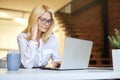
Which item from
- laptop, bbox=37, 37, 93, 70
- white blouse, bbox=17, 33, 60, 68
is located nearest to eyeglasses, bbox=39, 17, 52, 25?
white blouse, bbox=17, 33, 60, 68

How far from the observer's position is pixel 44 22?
1949 millimetres

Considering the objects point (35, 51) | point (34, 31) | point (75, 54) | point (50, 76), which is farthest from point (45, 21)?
point (50, 76)

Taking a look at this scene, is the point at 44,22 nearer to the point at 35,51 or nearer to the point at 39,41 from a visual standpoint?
the point at 39,41

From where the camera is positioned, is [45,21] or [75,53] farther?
[45,21]

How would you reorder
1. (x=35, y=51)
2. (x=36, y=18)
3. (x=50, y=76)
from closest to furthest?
(x=50, y=76) < (x=35, y=51) < (x=36, y=18)

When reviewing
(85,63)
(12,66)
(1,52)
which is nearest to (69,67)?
(85,63)

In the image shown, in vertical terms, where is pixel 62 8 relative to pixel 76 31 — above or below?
above

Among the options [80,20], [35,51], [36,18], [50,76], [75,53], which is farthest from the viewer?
[80,20]

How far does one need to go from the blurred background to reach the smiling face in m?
3.33

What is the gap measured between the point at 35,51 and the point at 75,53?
0.59m

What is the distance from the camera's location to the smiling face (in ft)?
6.35

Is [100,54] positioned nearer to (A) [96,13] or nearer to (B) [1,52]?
(A) [96,13]

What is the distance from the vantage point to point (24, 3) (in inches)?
273

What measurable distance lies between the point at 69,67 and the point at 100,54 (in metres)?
4.38
